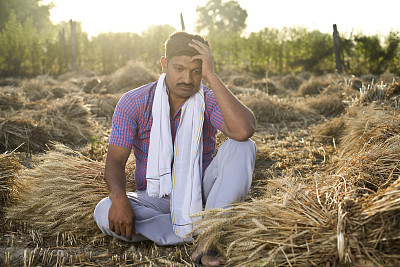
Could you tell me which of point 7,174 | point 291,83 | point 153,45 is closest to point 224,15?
point 153,45

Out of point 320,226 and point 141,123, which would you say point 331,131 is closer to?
point 141,123

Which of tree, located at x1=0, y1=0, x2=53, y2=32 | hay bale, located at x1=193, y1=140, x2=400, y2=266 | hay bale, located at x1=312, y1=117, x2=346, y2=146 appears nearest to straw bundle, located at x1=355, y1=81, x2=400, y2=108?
hay bale, located at x1=312, y1=117, x2=346, y2=146

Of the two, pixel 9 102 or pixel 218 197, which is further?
pixel 9 102

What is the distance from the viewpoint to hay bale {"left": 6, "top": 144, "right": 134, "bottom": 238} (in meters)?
2.10

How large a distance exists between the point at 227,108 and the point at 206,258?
0.80 m

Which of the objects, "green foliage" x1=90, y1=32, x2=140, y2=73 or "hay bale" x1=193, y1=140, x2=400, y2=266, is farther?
"green foliage" x1=90, y1=32, x2=140, y2=73

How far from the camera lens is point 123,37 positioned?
16.2 meters

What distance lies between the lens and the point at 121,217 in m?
1.82

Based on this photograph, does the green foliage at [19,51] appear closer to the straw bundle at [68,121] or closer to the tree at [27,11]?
the tree at [27,11]

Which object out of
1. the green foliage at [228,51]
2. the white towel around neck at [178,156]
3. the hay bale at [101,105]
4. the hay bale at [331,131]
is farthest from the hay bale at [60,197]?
the green foliage at [228,51]

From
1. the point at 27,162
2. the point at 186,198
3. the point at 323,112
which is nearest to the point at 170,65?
the point at 186,198

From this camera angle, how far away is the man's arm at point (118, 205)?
183cm

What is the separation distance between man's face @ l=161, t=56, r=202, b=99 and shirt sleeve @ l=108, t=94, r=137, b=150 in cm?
27

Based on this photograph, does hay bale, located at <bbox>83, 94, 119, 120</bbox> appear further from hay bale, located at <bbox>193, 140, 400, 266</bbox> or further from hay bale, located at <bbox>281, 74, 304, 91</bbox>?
hay bale, located at <bbox>281, 74, 304, 91</bbox>
